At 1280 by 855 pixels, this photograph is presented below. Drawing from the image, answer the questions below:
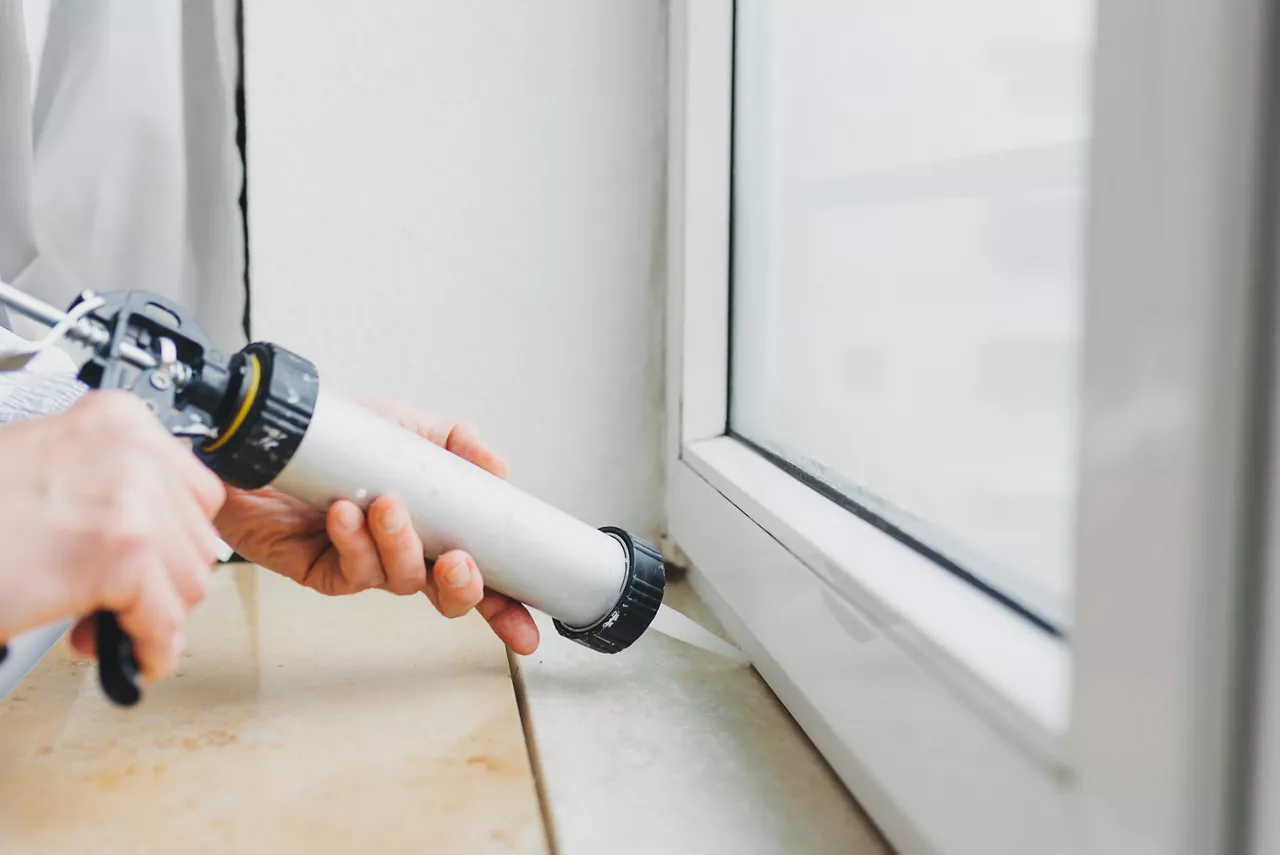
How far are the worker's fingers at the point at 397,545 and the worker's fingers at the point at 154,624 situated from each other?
165 mm

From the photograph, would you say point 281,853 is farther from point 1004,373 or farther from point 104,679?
point 1004,373

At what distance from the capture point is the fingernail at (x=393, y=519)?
45 cm

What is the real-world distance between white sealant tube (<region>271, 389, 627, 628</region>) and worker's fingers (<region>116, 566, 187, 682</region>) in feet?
0.48

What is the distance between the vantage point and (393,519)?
1.47 ft

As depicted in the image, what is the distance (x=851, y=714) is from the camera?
0.41 meters

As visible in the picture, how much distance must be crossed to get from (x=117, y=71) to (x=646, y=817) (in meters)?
0.59

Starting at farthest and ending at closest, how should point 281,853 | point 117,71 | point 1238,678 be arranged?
point 117,71, point 281,853, point 1238,678

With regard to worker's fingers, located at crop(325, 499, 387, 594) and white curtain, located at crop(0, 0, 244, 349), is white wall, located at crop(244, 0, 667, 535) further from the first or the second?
worker's fingers, located at crop(325, 499, 387, 594)

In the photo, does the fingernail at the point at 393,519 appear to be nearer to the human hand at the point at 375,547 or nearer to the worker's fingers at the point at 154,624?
the human hand at the point at 375,547

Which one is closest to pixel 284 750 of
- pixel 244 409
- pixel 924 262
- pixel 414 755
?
pixel 414 755

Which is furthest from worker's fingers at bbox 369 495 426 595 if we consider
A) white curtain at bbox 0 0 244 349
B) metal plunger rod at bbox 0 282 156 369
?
white curtain at bbox 0 0 244 349

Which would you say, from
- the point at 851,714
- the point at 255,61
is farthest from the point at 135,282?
the point at 851,714

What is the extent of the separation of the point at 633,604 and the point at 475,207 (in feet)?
1.19

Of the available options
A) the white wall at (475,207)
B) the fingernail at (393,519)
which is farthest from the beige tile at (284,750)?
the white wall at (475,207)
